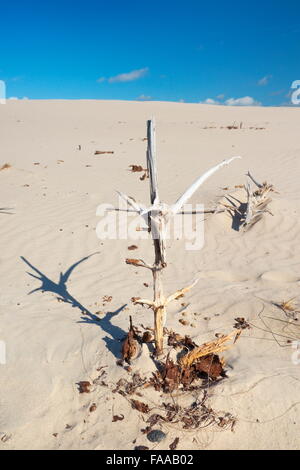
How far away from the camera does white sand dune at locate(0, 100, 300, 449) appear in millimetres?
2293

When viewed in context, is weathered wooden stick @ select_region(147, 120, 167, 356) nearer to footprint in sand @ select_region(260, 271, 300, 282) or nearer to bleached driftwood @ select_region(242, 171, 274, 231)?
footprint in sand @ select_region(260, 271, 300, 282)

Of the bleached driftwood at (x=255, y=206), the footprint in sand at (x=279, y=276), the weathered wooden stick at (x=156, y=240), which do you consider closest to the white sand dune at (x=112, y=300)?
the footprint in sand at (x=279, y=276)

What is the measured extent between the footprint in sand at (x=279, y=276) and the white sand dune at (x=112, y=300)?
1 cm

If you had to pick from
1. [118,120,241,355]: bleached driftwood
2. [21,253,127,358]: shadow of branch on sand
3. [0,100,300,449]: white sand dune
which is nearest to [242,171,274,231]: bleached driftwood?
[0,100,300,449]: white sand dune

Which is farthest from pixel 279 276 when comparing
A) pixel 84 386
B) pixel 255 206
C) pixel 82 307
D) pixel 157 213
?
pixel 84 386

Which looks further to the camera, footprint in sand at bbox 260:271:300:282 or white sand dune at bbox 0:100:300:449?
footprint in sand at bbox 260:271:300:282

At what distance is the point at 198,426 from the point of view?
2.21m

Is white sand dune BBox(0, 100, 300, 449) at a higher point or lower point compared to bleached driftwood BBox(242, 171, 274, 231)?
lower

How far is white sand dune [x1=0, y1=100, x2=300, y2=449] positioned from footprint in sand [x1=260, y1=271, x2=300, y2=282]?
0.04 ft
